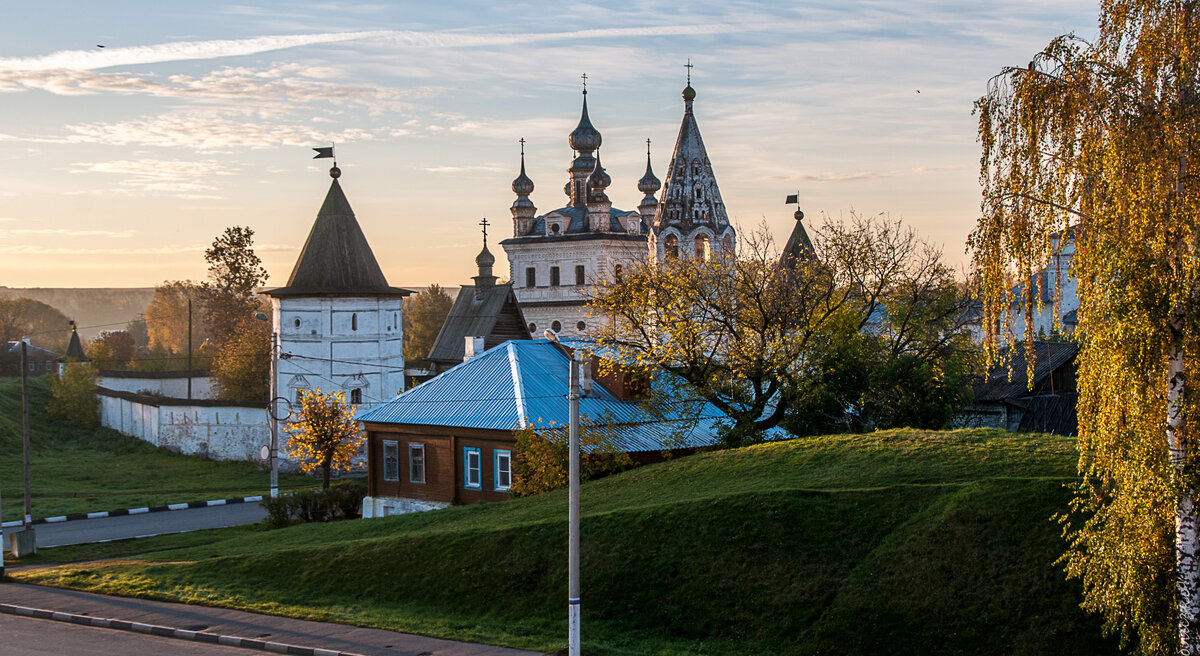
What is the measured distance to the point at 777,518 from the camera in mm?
18938

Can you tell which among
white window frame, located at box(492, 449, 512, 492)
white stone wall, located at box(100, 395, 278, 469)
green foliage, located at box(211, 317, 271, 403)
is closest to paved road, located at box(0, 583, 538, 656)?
white window frame, located at box(492, 449, 512, 492)

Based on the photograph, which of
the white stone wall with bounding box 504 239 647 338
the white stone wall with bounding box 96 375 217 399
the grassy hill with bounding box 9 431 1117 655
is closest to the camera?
the grassy hill with bounding box 9 431 1117 655

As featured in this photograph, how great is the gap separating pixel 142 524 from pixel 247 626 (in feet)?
59.7

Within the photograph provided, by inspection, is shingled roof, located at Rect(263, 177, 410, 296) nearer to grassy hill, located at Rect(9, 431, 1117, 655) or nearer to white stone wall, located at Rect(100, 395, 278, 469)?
white stone wall, located at Rect(100, 395, 278, 469)

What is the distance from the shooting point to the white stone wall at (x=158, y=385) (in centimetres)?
6825

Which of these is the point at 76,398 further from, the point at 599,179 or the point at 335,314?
the point at 599,179

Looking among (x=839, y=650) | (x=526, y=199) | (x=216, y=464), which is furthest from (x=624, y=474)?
(x=526, y=199)

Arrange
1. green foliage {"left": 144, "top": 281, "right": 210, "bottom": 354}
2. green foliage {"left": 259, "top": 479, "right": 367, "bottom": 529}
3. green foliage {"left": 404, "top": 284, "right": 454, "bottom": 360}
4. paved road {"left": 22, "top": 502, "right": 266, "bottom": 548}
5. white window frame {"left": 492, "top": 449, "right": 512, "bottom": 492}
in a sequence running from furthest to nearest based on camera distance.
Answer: green foliage {"left": 144, "top": 281, "right": 210, "bottom": 354} → green foliage {"left": 404, "top": 284, "right": 454, "bottom": 360} → paved road {"left": 22, "top": 502, "right": 266, "bottom": 548} → green foliage {"left": 259, "top": 479, "right": 367, "bottom": 529} → white window frame {"left": 492, "top": 449, "right": 512, "bottom": 492}

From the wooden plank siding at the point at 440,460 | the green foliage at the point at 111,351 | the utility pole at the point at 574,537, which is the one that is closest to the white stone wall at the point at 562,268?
the green foliage at the point at 111,351

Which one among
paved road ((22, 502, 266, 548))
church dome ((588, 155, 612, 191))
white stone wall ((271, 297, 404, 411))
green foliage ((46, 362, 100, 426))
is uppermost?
church dome ((588, 155, 612, 191))

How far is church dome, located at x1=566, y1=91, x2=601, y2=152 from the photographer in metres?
84.3

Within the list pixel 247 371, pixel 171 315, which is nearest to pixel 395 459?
pixel 247 371

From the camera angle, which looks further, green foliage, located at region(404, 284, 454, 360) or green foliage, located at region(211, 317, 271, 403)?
green foliage, located at region(404, 284, 454, 360)

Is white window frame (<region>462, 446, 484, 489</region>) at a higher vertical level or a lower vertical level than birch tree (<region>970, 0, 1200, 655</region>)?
lower
